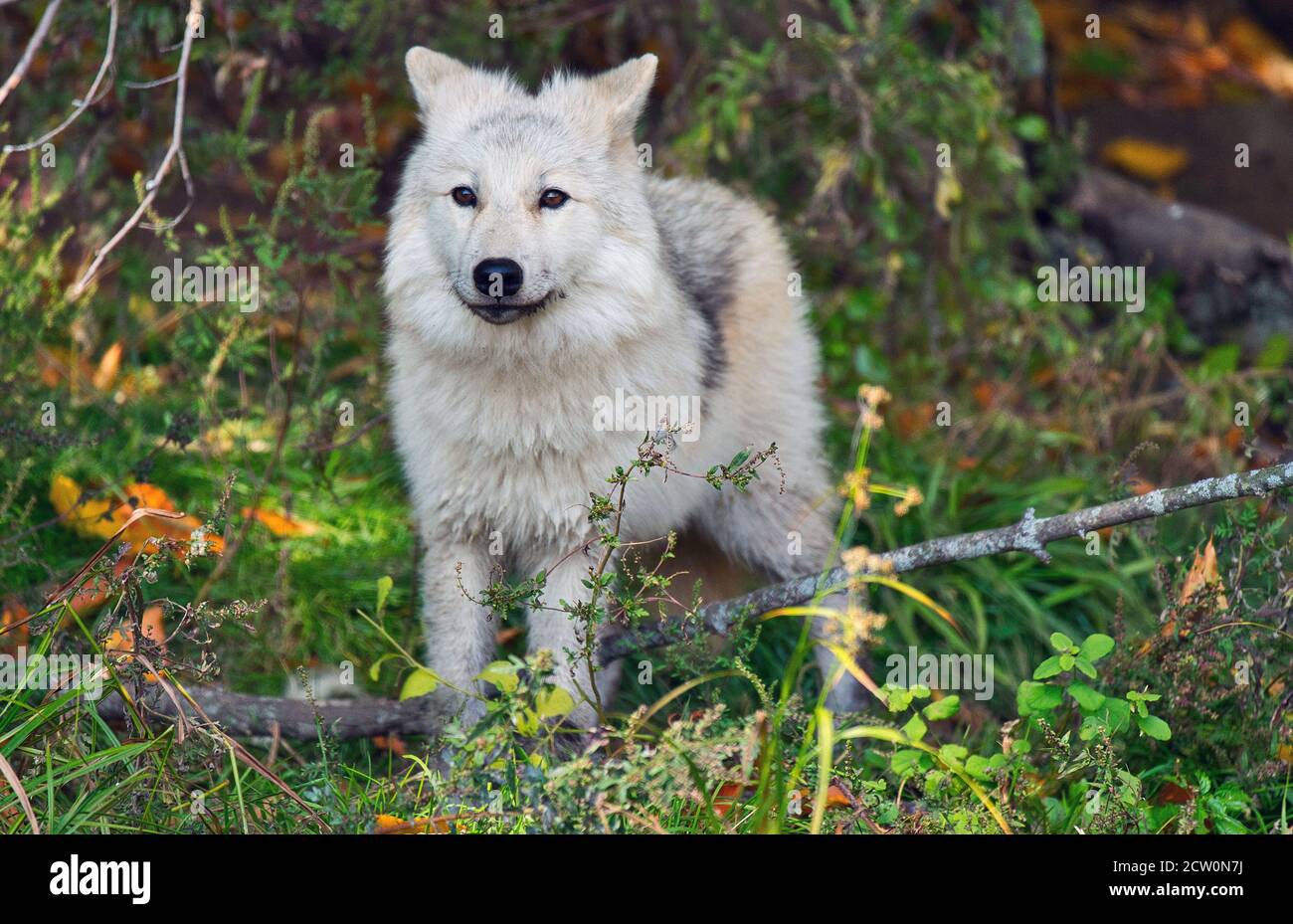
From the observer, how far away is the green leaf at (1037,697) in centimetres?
365

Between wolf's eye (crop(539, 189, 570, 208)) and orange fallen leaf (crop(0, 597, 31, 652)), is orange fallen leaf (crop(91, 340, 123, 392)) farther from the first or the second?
wolf's eye (crop(539, 189, 570, 208))

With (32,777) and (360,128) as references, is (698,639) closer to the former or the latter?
(32,777)

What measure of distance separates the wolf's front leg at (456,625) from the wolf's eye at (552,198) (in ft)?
3.67

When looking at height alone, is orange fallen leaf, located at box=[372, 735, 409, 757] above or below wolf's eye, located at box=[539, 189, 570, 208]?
below

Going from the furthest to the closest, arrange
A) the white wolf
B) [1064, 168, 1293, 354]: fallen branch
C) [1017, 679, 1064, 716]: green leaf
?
[1064, 168, 1293, 354]: fallen branch
the white wolf
[1017, 679, 1064, 716]: green leaf

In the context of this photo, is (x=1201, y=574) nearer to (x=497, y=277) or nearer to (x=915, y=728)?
(x=915, y=728)

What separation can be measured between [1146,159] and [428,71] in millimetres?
5501

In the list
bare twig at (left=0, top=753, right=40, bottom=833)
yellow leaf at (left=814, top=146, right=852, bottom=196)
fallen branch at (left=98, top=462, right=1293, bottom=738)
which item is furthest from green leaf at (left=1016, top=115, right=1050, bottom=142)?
bare twig at (left=0, top=753, right=40, bottom=833)

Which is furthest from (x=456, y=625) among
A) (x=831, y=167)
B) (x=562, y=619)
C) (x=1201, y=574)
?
(x=831, y=167)

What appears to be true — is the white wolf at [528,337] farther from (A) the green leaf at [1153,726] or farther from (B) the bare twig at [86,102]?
(A) the green leaf at [1153,726]

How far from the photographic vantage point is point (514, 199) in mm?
3926

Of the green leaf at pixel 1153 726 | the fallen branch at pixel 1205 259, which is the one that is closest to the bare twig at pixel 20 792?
the green leaf at pixel 1153 726

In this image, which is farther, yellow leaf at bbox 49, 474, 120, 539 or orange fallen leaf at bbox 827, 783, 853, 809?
yellow leaf at bbox 49, 474, 120, 539

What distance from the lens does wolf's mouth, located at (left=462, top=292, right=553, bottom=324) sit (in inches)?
150
